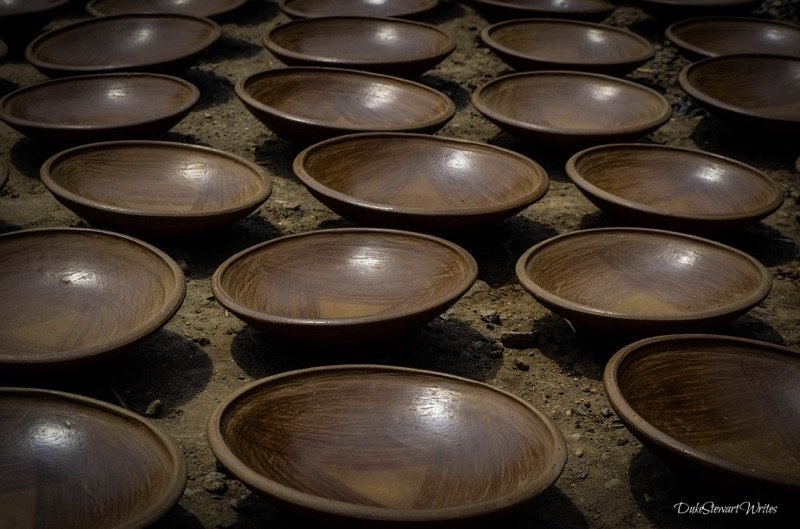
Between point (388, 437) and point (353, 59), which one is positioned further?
point (353, 59)

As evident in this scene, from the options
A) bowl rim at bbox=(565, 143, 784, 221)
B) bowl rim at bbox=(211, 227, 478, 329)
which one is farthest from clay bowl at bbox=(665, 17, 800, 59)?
bowl rim at bbox=(211, 227, 478, 329)

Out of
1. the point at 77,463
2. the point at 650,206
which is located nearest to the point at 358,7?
the point at 650,206

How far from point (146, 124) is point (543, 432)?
122 inches

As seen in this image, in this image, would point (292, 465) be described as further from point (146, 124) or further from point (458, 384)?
point (146, 124)

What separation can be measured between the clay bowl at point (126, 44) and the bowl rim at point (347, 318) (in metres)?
2.61

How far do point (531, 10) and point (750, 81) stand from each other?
1722mm

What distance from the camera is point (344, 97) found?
19.4 ft

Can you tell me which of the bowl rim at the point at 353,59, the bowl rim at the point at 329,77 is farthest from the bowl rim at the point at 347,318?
the bowl rim at the point at 353,59

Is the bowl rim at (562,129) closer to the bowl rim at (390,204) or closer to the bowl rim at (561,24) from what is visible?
the bowl rim at (561,24)

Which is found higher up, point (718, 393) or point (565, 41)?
point (565, 41)

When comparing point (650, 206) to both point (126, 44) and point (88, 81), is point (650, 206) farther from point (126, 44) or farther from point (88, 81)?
point (126, 44)

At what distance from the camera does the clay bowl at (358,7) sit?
24.3 ft

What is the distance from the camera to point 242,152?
18.6 feet

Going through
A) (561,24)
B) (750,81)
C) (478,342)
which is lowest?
(478,342)
